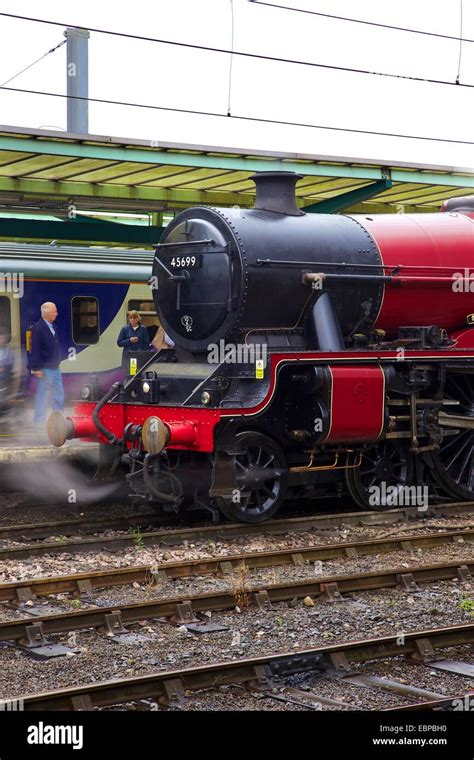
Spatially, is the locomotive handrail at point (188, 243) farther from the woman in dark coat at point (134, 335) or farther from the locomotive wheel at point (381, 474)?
the woman in dark coat at point (134, 335)

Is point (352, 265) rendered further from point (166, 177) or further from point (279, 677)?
point (279, 677)

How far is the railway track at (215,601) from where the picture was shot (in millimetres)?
6789

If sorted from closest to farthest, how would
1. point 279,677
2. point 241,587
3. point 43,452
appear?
point 279,677, point 241,587, point 43,452

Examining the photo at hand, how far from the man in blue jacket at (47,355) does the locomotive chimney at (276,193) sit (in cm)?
348

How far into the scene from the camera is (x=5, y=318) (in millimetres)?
15781

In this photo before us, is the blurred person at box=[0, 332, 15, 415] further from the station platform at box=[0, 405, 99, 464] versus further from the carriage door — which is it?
the station platform at box=[0, 405, 99, 464]

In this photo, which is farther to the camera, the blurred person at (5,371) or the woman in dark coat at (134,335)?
the blurred person at (5,371)

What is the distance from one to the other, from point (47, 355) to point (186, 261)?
349 cm

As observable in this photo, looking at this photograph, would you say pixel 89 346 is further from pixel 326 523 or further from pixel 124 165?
pixel 326 523

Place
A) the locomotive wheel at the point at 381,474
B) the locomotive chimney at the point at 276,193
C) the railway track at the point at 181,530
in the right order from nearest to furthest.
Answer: the railway track at the point at 181,530 < the locomotive chimney at the point at 276,193 < the locomotive wheel at the point at 381,474

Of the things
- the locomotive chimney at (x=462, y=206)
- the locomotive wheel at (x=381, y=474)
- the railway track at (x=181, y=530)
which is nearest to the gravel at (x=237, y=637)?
the railway track at (x=181, y=530)

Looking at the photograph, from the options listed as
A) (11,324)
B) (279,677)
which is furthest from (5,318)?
(279,677)

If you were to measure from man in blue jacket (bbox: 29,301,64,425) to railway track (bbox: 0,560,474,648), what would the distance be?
5.93m
